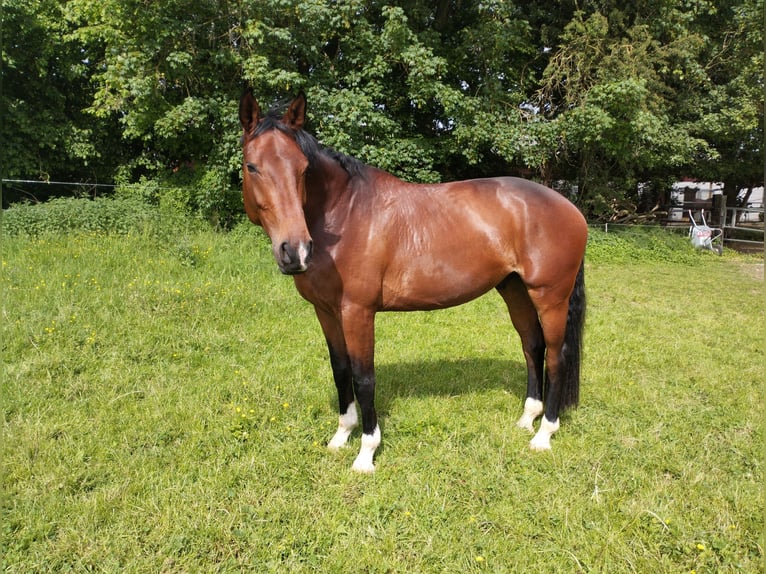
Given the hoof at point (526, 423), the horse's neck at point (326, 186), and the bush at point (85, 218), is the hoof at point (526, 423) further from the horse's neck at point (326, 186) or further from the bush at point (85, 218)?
the bush at point (85, 218)

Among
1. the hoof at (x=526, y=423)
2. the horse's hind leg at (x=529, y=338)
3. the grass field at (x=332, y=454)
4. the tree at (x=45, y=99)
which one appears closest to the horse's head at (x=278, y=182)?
the grass field at (x=332, y=454)

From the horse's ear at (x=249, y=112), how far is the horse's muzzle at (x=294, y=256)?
0.68 metres

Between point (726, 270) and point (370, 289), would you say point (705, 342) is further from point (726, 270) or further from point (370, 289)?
A: point (726, 270)

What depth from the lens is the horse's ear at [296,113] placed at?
7.37 feet

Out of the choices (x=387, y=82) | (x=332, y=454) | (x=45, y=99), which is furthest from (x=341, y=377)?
(x=45, y=99)

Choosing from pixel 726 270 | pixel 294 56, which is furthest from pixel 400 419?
pixel 726 270

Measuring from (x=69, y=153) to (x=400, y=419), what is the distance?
40.1ft

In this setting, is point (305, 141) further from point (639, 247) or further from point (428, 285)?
point (639, 247)

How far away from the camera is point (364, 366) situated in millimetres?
2656

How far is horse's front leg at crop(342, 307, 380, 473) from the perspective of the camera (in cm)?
256

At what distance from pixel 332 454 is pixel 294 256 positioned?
151 cm

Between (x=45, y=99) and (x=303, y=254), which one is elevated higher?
(x=45, y=99)

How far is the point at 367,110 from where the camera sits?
9672 mm

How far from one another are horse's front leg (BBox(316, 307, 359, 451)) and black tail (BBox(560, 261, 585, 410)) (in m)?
1.53
